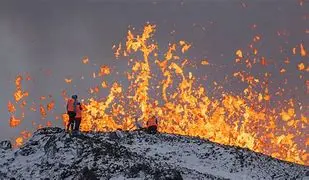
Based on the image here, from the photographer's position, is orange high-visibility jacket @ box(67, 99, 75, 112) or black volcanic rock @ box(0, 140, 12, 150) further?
black volcanic rock @ box(0, 140, 12, 150)

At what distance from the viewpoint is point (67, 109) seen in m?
31.5

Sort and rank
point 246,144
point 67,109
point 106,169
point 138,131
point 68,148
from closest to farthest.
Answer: point 106,169, point 68,148, point 67,109, point 138,131, point 246,144

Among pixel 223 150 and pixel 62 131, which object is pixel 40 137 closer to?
pixel 62 131

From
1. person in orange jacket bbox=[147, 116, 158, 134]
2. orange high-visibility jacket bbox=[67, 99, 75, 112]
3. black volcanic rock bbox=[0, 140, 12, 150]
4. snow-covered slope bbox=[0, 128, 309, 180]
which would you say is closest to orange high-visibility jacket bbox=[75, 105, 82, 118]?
orange high-visibility jacket bbox=[67, 99, 75, 112]

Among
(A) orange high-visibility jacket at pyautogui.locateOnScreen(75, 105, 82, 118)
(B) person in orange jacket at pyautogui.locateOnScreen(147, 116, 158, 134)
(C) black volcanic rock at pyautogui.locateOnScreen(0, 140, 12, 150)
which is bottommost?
(C) black volcanic rock at pyautogui.locateOnScreen(0, 140, 12, 150)

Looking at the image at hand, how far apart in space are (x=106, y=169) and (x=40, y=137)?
6919 millimetres

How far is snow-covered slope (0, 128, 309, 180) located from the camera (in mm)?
27250

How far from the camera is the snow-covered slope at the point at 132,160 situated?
89.4ft

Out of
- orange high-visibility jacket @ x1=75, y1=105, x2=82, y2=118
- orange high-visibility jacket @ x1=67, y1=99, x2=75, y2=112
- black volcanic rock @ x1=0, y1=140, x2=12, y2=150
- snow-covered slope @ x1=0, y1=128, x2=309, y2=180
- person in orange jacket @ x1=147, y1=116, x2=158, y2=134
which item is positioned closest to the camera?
snow-covered slope @ x1=0, y1=128, x2=309, y2=180

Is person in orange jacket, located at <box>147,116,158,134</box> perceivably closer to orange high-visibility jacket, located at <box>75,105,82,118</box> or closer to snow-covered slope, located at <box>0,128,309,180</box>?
snow-covered slope, located at <box>0,128,309,180</box>

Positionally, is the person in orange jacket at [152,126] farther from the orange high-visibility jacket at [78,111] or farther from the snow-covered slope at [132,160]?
the orange high-visibility jacket at [78,111]

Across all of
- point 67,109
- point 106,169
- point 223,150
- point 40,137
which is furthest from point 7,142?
point 223,150

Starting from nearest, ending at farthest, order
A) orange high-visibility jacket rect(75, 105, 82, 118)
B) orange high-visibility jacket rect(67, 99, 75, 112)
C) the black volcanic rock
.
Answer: orange high-visibility jacket rect(67, 99, 75, 112)
orange high-visibility jacket rect(75, 105, 82, 118)
the black volcanic rock

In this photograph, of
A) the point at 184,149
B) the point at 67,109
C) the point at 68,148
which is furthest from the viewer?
the point at 184,149
